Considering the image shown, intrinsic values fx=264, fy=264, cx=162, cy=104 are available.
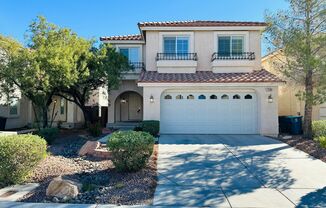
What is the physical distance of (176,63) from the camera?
58.6ft

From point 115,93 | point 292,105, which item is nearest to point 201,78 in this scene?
point 115,93

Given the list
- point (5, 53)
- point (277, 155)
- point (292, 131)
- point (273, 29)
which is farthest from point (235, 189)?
point (5, 53)

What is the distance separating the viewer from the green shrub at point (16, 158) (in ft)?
22.6

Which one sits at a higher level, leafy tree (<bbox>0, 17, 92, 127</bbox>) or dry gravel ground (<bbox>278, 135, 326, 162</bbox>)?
leafy tree (<bbox>0, 17, 92, 127</bbox>)

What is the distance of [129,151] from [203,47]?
41.0 ft

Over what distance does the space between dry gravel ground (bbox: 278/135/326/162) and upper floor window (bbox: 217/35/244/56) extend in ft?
22.6

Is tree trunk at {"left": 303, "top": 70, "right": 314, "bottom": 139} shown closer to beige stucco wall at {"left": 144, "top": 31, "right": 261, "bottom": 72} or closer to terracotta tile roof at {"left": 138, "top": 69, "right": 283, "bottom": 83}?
terracotta tile roof at {"left": 138, "top": 69, "right": 283, "bottom": 83}

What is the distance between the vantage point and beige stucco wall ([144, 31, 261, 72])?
1817cm

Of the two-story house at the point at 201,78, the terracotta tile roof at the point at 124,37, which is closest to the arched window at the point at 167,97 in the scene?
the two-story house at the point at 201,78

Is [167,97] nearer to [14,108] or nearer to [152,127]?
[152,127]

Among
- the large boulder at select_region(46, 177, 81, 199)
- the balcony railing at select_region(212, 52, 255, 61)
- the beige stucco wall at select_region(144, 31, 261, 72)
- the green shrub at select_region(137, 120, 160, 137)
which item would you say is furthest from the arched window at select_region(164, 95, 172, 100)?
the large boulder at select_region(46, 177, 81, 199)

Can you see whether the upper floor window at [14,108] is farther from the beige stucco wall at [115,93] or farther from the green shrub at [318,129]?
the green shrub at [318,129]

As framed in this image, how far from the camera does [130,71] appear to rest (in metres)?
19.8

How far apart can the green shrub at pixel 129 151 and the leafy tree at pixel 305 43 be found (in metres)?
9.28
